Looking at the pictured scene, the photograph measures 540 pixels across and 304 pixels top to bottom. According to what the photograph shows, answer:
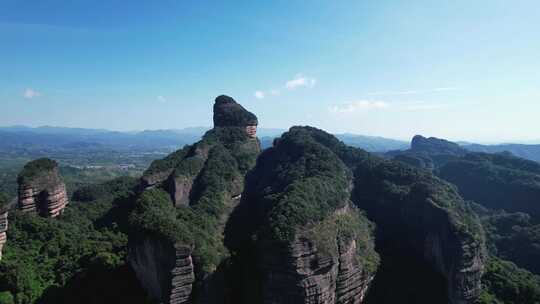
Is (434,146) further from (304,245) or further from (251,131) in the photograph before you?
(304,245)

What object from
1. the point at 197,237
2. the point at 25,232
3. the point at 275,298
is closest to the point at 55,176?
the point at 25,232

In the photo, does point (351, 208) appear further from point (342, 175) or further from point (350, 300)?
point (350, 300)

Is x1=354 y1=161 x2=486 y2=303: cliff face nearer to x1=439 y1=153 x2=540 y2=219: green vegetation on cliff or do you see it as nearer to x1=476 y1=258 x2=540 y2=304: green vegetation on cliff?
x1=476 y1=258 x2=540 y2=304: green vegetation on cliff

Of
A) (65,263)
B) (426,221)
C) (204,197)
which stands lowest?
(65,263)

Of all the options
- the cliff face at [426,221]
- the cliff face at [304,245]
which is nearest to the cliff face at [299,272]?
the cliff face at [304,245]

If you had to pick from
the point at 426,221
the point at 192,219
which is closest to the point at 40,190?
the point at 192,219

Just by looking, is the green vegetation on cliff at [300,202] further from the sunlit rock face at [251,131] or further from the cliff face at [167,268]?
the cliff face at [167,268]
